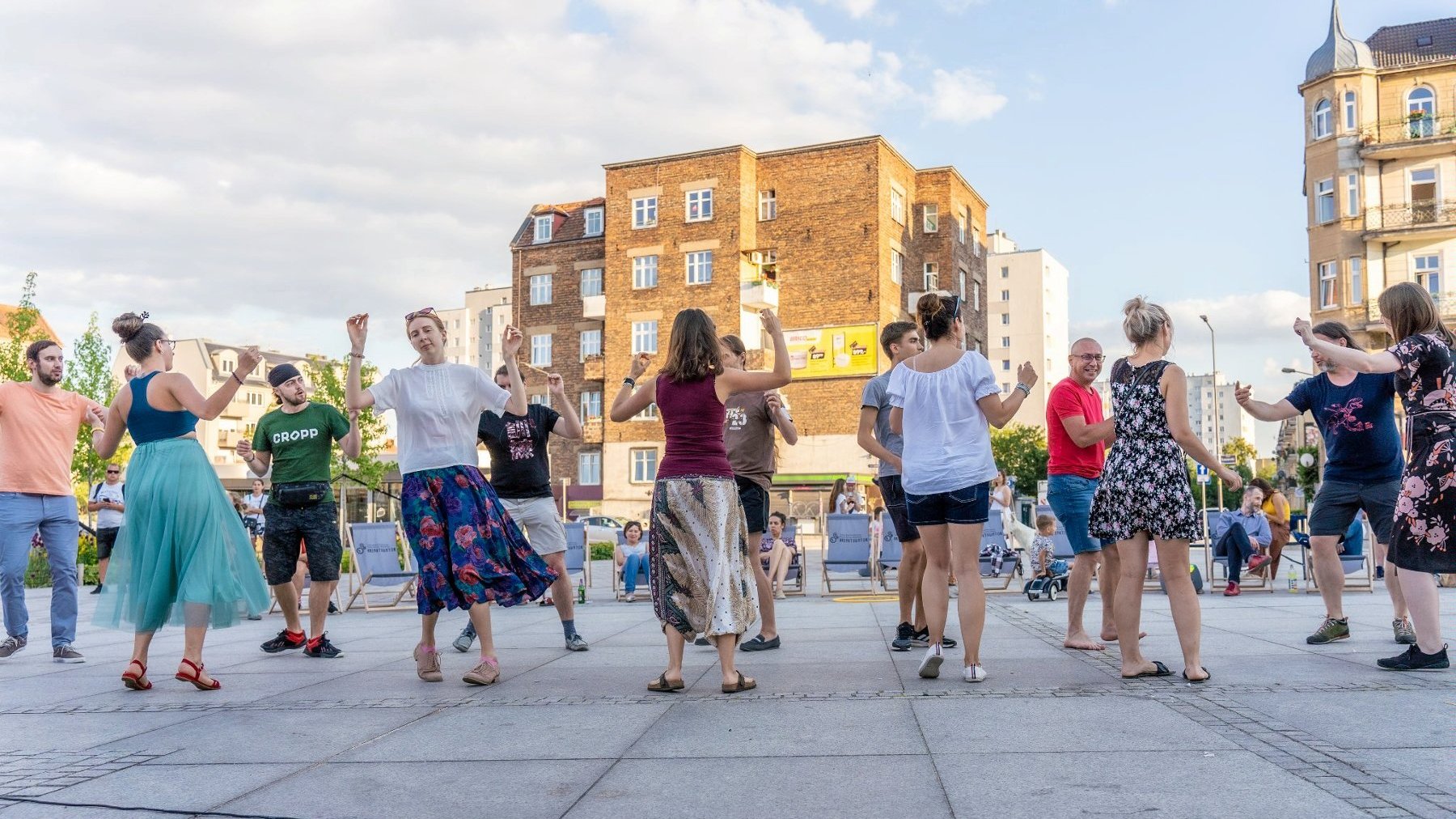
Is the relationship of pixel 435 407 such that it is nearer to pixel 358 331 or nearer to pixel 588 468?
pixel 358 331

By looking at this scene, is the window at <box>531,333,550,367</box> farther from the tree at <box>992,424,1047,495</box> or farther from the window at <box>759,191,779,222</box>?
the tree at <box>992,424,1047,495</box>

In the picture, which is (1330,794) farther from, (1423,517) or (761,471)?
(761,471)

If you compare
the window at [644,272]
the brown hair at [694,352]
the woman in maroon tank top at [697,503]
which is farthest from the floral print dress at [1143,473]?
the window at [644,272]

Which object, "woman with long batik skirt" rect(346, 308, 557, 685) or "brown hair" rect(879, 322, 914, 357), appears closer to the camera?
"woman with long batik skirt" rect(346, 308, 557, 685)

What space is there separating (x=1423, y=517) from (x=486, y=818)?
5.30 metres

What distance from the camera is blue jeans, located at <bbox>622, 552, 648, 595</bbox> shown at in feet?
49.3

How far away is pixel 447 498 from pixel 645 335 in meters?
45.0

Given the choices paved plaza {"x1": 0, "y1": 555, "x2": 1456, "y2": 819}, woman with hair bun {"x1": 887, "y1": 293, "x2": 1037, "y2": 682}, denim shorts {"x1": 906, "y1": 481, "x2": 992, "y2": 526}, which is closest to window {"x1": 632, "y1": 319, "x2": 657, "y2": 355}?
paved plaza {"x1": 0, "y1": 555, "x2": 1456, "y2": 819}

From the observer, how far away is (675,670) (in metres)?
5.99

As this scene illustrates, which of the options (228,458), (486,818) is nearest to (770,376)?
(486,818)

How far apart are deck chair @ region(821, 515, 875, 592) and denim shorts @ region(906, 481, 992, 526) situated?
911 centimetres

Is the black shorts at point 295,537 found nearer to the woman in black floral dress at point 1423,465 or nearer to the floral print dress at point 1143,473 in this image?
the floral print dress at point 1143,473

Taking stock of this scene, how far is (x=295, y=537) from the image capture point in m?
8.20

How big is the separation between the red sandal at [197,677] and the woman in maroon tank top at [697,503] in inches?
92.7
